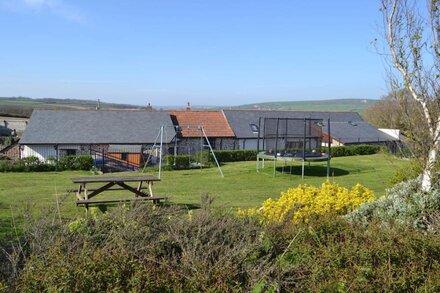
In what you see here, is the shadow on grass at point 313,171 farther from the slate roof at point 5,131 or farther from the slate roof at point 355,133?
the slate roof at point 5,131

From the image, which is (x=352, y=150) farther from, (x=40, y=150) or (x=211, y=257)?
(x=211, y=257)

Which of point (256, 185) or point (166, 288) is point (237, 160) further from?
point (166, 288)

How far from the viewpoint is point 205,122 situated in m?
44.1

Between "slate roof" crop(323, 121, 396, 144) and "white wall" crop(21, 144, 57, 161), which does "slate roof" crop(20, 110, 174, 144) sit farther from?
"slate roof" crop(323, 121, 396, 144)

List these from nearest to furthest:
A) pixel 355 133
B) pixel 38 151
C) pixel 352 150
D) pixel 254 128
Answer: pixel 38 151 → pixel 352 150 → pixel 254 128 → pixel 355 133

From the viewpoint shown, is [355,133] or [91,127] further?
[355,133]

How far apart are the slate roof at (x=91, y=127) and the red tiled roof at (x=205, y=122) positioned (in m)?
2.49

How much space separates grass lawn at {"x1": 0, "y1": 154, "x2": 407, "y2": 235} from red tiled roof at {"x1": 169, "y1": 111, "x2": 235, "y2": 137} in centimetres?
1733

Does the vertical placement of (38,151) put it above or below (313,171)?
below

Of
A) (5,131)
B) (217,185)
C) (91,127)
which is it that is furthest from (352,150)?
(5,131)

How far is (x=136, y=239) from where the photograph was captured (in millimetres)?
4496

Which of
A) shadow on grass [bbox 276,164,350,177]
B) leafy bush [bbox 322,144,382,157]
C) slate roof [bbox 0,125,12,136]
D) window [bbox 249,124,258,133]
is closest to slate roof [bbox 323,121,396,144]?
leafy bush [bbox 322,144,382,157]

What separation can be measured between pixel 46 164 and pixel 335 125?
3146cm

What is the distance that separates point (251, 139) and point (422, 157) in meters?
36.1
